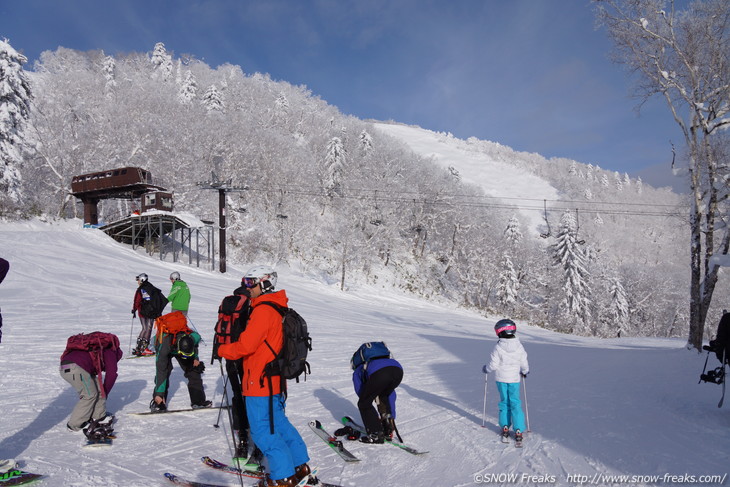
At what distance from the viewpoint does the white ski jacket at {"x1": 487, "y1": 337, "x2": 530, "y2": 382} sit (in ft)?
18.7

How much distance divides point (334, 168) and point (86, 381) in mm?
53431

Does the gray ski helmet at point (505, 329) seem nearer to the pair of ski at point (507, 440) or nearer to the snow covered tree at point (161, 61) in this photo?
the pair of ski at point (507, 440)

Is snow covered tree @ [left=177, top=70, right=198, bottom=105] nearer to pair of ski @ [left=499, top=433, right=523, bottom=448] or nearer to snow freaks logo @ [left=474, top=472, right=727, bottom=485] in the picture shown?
pair of ski @ [left=499, top=433, right=523, bottom=448]

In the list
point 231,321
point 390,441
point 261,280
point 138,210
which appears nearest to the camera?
point 261,280

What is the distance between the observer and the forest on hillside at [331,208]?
42625 millimetres

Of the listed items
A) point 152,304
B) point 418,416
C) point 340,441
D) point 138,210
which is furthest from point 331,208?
point 340,441

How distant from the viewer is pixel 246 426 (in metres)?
5.12

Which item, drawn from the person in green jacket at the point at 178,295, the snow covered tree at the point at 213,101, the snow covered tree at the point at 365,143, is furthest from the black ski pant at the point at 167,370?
the snow covered tree at the point at 213,101

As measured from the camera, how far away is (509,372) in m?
5.70

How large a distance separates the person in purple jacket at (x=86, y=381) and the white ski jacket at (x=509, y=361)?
4.92 meters

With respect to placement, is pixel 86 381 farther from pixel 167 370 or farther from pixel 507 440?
pixel 507 440

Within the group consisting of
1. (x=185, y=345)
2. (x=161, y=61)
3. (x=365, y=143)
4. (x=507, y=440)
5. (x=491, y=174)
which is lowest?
(x=507, y=440)

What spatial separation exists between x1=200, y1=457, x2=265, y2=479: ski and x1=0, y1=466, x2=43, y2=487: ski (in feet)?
5.06

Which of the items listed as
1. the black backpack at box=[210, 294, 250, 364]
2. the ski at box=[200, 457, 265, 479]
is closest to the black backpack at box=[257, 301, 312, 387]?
the black backpack at box=[210, 294, 250, 364]
